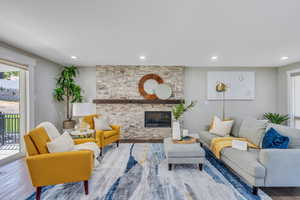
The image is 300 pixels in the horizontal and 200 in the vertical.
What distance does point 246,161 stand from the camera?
2131 mm

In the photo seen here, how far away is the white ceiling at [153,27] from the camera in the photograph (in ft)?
5.96

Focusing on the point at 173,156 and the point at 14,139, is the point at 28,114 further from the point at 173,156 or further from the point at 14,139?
the point at 173,156

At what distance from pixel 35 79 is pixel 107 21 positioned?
8.94ft

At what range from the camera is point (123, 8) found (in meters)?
1.86

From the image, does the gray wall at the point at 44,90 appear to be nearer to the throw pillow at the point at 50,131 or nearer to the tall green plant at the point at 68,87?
the tall green plant at the point at 68,87

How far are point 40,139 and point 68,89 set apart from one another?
9.52 feet

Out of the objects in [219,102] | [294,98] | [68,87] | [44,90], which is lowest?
[219,102]

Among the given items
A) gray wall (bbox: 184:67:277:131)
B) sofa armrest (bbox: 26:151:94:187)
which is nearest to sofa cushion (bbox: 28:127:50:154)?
sofa armrest (bbox: 26:151:94:187)

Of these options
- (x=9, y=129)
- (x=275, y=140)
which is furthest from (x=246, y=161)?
(x=9, y=129)

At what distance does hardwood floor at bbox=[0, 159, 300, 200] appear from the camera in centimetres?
200

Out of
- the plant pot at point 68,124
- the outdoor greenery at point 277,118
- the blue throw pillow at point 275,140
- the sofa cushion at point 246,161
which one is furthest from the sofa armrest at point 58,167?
the outdoor greenery at point 277,118

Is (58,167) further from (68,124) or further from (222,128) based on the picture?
(222,128)

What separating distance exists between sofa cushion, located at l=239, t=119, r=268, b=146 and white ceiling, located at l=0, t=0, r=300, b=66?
5.13ft

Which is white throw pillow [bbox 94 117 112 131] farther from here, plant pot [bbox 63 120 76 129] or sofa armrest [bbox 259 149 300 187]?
sofa armrest [bbox 259 149 300 187]
